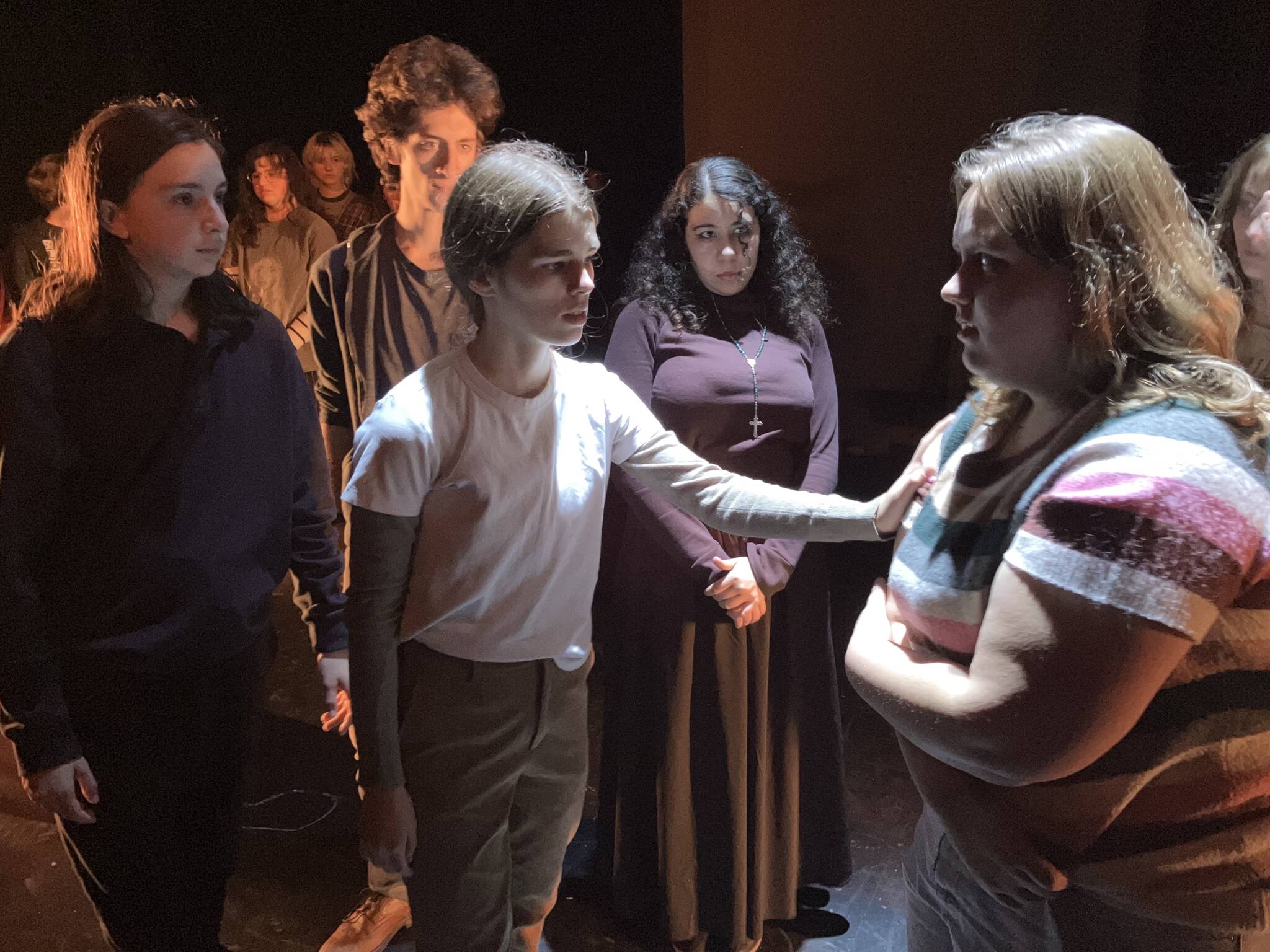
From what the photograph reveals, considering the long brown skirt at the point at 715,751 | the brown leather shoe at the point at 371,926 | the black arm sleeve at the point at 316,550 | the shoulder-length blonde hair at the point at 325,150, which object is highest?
the shoulder-length blonde hair at the point at 325,150

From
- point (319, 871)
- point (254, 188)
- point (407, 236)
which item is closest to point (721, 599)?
point (407, 236)

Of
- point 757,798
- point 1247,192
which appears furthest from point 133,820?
point 1247,192

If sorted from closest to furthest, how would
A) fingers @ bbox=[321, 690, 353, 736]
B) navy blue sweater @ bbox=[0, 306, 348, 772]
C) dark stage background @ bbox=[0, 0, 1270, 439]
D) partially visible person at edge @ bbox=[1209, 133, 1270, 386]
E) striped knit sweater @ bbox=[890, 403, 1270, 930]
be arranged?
striped knit sweater @ bbox=[890, 403, 1270, 930]
navy blue sweater @ bbox=[0, 306, 348, 772]
partially visible person at edge @ bbox=[1209, 133, 1270, 386]
fingers @ bbox=[321, 690, 353, 736]
dark stage background @ bbox=[0, 0, 1270, 439]

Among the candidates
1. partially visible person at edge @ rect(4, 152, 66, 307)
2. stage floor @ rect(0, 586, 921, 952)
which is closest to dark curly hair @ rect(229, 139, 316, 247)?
partially visible person at edge @ rect(4, 152, 66, 307)

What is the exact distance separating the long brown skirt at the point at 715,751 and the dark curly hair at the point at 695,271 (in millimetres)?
555

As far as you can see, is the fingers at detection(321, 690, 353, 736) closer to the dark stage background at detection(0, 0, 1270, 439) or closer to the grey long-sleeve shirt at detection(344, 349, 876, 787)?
the grey long-sleeve shirt at detection(344, 349, 876, 787)

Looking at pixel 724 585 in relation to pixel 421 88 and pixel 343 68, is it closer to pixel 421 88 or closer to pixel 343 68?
pixel 421 88

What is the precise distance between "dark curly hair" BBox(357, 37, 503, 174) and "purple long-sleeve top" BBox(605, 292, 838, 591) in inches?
22.8

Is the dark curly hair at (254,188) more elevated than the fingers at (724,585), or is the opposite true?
the dark curly hair at (254,188)

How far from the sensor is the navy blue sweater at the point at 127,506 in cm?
134

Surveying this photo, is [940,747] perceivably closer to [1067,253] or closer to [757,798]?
[1067,253]

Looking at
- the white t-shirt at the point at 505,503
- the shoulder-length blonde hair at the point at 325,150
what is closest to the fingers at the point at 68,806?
the white t-shirt at the point at 505,503

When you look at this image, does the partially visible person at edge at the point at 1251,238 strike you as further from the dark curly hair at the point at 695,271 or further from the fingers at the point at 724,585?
the fingers at the point at 724,585

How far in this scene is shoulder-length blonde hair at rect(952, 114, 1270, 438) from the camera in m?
0.86
